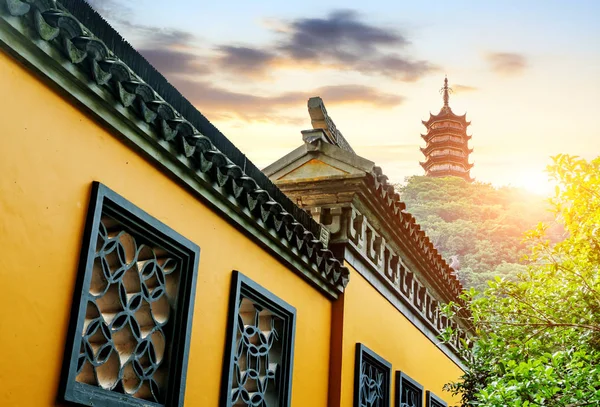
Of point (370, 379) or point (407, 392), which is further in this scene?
point (407, 392)

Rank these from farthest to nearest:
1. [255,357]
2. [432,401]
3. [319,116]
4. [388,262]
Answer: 1. [432,401]
2. [388,262]
3. [319,116]
4. [255,357]

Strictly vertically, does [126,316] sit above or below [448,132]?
below

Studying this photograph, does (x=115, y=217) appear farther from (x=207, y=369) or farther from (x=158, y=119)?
(x=207, y=369)

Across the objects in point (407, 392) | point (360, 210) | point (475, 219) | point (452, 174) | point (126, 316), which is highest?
point (452, 174)

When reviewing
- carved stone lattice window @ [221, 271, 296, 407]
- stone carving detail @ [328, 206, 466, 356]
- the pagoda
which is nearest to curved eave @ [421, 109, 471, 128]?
the pagoda

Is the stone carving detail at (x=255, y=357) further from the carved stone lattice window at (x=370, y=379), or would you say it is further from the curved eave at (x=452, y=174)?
the curved eave at (x=452, y=174)

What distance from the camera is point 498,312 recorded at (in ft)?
27.0

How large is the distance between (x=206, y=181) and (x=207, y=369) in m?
1.42

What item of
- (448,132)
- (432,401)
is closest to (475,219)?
(448,132)

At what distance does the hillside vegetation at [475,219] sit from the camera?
4959 cm

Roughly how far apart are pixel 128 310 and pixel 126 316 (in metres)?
0.04

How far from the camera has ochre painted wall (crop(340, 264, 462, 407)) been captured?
27.0 ft

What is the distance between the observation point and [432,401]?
1178cm

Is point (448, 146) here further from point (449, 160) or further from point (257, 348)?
point (257, 348)
